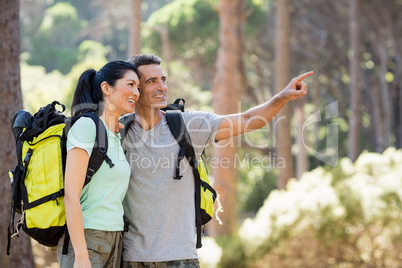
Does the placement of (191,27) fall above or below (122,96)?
above

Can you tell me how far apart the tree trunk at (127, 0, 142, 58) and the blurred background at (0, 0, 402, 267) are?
0.11 ft

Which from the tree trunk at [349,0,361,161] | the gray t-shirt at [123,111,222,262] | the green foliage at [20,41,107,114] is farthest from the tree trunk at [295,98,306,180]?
the gray t-shirt at [123,111,222,262]

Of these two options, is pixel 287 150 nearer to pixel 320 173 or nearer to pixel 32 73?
pixel 320 173

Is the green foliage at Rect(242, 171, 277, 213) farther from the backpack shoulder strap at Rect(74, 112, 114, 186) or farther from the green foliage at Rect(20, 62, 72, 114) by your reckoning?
the backpack shoulder strap at Rect(74, 112, 114, 186)

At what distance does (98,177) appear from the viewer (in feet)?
9.92

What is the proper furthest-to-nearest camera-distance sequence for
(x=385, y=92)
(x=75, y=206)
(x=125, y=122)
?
(x=385, y=92)
(x=125, y=122)
(x=75, y=206)

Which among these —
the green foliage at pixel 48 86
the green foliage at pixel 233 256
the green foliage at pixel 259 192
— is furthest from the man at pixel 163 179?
the green foliage at pixel 259 192

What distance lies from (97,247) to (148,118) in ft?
2.73

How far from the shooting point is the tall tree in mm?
5250

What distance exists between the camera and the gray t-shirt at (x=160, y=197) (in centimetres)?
327

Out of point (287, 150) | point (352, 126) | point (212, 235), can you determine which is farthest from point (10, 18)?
point (352, 126)

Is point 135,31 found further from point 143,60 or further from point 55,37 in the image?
point 55,37

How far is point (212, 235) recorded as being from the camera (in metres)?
11.7

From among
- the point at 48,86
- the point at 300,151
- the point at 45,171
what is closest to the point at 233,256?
the point at 45,171
